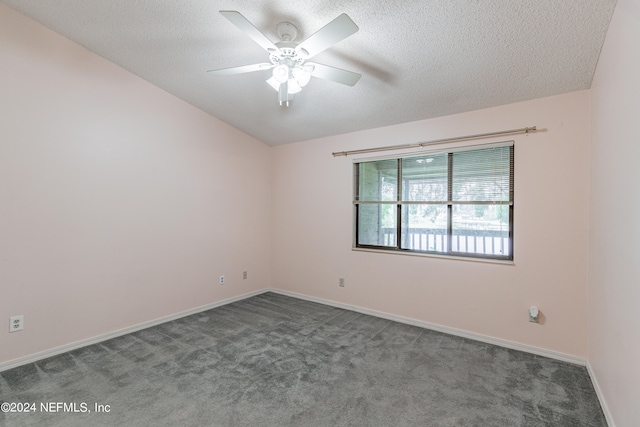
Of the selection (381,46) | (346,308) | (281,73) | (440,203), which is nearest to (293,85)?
(281,73)

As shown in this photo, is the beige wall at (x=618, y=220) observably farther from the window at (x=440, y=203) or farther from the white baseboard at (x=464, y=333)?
the window at (x=440, y=203)

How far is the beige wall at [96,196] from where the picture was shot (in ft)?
7.90

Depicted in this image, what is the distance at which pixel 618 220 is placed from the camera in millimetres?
1656

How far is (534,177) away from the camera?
2695mm

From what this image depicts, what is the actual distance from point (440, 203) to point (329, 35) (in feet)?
7.24

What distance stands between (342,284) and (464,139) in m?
2.35

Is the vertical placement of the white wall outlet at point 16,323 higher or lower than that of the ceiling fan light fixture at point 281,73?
lower

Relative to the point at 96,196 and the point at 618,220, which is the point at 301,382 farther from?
the point at 96,196

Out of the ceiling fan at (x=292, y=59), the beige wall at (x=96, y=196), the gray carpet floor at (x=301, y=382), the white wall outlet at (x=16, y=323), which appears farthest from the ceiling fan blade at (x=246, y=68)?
the white wall outlet at (x=16, y=323)

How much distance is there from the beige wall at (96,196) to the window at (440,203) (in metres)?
2.06

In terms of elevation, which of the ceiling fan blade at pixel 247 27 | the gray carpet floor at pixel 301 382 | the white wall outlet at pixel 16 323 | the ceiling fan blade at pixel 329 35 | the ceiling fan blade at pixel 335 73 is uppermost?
the ceiling fan blade at pixel 247 27

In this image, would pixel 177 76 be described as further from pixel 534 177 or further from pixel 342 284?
pixel 534 177

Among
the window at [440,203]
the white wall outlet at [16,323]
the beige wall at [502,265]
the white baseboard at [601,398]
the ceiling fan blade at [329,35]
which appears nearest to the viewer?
the ceiling fan blade at [329,35]

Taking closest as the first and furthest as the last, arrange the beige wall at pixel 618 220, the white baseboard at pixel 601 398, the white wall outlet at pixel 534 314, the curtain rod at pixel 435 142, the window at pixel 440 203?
the beige wall at pixel 618 220, the white baseboard at pixel 601 398, the white wall outlet at pixel 534 314, the curtain rod at pixel 435 142, the window at pixel 440 203
